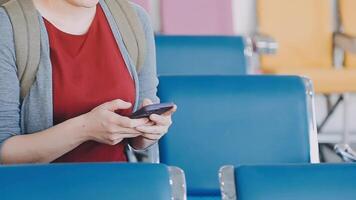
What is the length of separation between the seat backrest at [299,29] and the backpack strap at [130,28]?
8.91ft

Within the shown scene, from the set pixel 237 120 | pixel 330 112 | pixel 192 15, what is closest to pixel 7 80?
pixel 237 120

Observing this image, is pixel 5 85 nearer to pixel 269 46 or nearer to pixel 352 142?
pixel 269 46

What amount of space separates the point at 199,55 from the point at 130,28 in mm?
1164

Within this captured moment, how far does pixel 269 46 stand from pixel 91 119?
7.32ft

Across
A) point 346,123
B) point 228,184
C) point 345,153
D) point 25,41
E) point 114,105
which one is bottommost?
point 346,123

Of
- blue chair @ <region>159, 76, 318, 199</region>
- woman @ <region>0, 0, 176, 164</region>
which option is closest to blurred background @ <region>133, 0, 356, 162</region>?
blue chair @ <region>159, 76, 318, 199</region>

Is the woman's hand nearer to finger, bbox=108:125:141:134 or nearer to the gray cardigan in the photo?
finger, bbox=108:125:141:134

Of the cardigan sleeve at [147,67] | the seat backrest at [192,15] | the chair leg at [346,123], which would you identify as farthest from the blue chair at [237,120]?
the chair leg at [346,123]

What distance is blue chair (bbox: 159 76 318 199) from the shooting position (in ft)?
6.56

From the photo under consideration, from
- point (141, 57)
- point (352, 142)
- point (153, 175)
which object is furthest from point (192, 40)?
point (352, 142)

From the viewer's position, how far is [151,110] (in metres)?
1.50

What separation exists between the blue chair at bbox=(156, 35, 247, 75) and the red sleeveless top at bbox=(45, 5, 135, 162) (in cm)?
114

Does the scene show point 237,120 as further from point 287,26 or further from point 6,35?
point 287,26

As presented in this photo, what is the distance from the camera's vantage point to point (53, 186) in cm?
116
